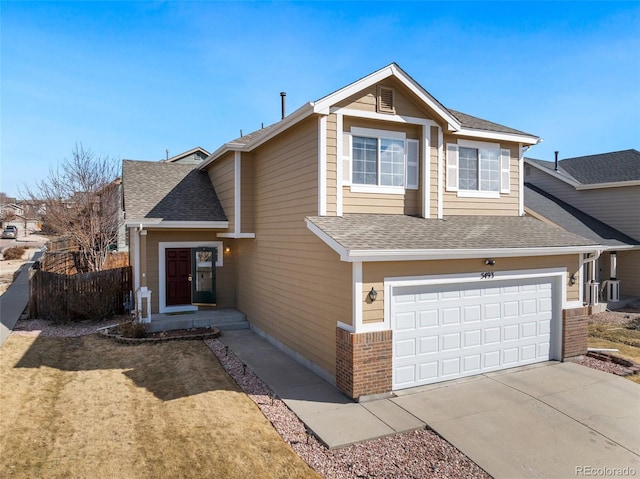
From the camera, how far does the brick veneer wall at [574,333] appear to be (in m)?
9.63

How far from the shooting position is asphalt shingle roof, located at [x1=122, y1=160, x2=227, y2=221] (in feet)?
43.0

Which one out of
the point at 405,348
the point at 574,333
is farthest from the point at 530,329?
the point at 405,348

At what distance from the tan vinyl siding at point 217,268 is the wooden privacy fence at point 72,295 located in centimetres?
171

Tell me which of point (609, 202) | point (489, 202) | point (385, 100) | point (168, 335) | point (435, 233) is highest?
point (385, 100)

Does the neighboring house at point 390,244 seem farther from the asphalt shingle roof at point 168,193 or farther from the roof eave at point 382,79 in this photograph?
the asphalt shingle roof at point 168,193

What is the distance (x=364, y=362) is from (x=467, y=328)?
2.61m

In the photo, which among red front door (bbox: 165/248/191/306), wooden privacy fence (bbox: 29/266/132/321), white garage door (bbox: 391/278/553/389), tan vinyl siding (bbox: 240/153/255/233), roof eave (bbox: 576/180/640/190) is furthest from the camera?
roof eave (bbox: 576/180/640/190)

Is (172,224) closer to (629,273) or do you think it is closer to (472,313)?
(472,313)

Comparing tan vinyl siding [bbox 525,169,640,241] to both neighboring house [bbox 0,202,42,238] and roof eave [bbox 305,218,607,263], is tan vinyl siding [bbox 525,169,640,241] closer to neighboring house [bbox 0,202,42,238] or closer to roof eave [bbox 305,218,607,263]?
roof eave [bbox 305,218,607,263]

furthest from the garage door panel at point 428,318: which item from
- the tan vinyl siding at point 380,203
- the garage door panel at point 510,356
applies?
the tan vinyl siding at point 380,203

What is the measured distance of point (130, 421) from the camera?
21.2 feet

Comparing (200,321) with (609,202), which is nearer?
(200,321)

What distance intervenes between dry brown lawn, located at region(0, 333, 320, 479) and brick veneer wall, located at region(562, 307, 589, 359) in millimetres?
7374

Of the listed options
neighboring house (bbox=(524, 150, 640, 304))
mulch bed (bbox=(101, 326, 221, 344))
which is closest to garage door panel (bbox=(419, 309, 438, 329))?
mulch bed (bbox=(101, 326, 221, 344))
